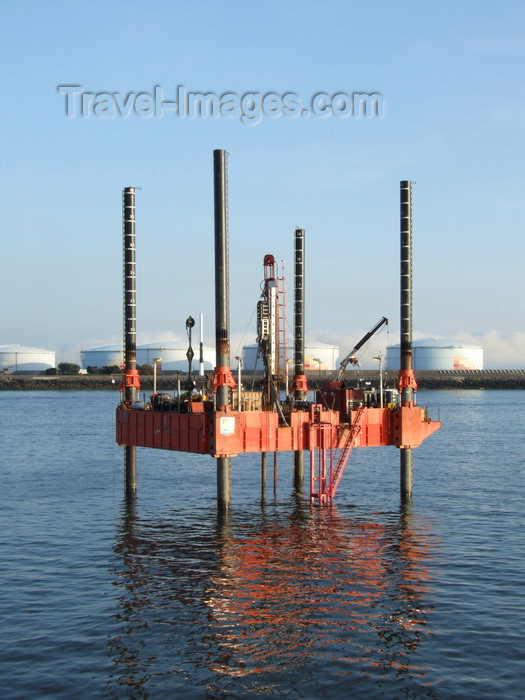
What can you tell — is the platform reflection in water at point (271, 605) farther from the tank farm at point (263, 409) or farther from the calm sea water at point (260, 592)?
the tank farm at point (263, 409)

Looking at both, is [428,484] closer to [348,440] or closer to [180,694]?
[348,440]

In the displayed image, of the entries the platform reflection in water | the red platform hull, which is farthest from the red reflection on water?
the red platform hull

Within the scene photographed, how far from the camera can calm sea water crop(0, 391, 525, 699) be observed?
22.3m

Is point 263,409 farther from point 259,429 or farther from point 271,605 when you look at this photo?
point 271,605

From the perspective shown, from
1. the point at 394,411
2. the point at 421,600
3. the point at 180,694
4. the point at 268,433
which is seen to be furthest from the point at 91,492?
the point at 180,694

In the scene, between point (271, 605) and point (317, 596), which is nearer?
point (271, 605)

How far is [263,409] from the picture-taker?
45781 mm

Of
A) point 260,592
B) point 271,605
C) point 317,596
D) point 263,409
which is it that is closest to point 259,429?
point 263,409

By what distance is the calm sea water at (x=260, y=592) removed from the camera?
22281 mm

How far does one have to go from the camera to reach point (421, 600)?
95.4 feet

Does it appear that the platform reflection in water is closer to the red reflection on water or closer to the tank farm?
the red reflection on water

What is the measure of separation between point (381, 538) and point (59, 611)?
16815 mm

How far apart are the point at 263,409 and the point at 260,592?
16.8 metres

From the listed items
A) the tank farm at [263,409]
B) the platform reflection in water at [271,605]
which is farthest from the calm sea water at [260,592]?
the tank farm at [263,409]
